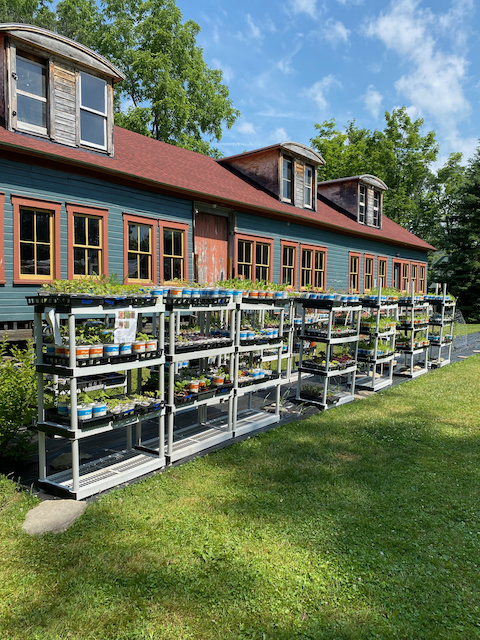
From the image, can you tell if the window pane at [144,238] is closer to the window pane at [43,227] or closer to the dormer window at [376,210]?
the window pane at [43,227]

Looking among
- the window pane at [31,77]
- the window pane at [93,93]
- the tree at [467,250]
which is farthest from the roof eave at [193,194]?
the tree at [467,250]

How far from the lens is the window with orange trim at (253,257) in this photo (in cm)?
1510

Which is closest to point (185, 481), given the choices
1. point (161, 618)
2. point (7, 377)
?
point (161, 618)

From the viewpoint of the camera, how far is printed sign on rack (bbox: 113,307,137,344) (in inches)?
194

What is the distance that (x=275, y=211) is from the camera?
15.4 meters

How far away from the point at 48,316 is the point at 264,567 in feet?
10.1

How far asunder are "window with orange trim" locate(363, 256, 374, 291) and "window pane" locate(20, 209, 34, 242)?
54.5 feet

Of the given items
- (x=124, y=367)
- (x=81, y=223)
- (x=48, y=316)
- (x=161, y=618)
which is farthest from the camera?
(x=81, y=223)

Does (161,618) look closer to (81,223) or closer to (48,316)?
(48,316)

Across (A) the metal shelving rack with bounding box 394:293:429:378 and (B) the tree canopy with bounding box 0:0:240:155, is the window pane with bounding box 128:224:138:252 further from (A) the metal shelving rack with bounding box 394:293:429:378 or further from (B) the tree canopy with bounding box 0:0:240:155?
(B) the tree canopy with bounding box 0:0:240:155

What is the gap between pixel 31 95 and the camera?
980 cm

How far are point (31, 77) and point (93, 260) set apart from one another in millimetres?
4175

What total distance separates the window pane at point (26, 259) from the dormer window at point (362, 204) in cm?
1675

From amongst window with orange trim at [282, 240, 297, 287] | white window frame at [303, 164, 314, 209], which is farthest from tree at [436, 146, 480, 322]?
window with orange trim at [282, 240, 297, 287]
